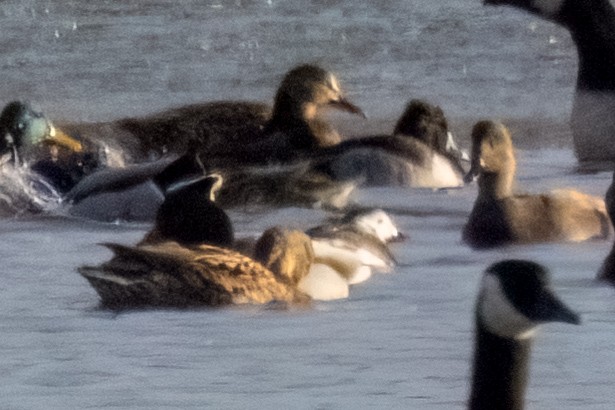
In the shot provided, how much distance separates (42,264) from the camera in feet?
27.5

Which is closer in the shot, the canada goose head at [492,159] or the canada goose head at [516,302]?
the canada goose head at [516,302]

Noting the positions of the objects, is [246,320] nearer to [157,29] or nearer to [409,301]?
[409,301]

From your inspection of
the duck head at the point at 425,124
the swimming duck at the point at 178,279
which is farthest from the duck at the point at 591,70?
the swimming duck at the point at 178,279

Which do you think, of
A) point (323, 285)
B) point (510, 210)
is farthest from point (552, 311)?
point (510, 210)

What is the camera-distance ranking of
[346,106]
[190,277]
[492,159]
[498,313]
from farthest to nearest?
[346,106]
[492,159]
[190,277]
[498,313]

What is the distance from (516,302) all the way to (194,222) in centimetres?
311

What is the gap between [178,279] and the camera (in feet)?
23.9

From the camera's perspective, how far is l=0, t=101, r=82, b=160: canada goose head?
11195 mm

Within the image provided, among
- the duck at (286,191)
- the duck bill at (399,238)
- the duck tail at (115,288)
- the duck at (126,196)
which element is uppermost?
the duck tail at (115,288)

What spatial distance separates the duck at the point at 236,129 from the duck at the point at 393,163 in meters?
0.67

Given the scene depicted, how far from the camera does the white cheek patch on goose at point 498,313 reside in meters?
4.96

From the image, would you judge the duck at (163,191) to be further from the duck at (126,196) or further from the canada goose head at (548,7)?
the canada goose head at (548,7)

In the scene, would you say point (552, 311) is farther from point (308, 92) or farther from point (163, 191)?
point (308, 92)

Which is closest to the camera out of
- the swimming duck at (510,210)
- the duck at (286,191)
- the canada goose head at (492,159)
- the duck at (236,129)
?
the swimming duck at (510,210)
